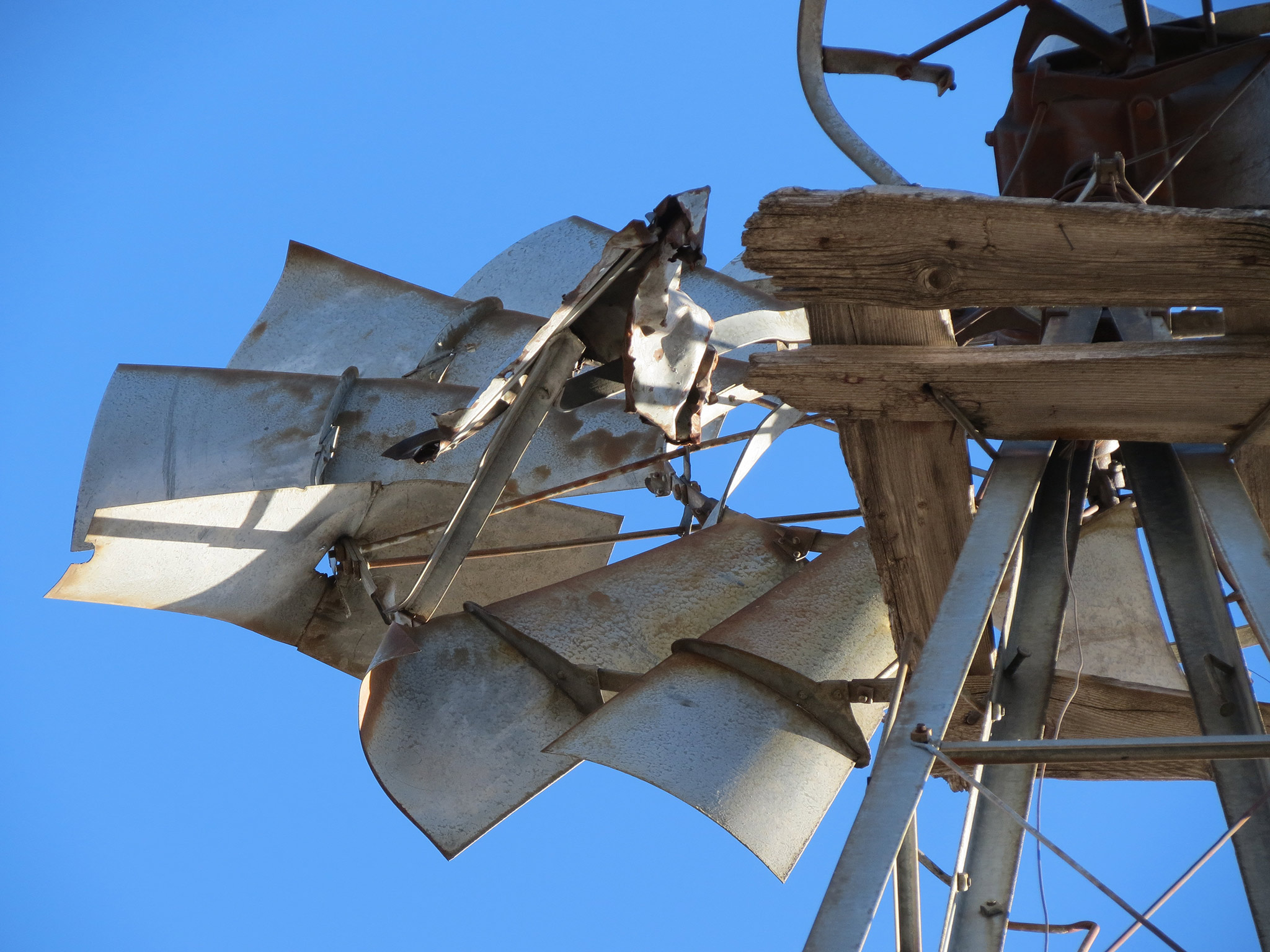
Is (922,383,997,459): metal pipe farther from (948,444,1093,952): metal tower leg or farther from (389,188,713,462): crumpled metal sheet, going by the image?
(389,188,713,462): crumpled metal sheet

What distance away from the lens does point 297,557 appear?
20.1 feet

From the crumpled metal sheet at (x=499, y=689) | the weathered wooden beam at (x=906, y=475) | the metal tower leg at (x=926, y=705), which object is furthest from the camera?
the crumpled metal sheet at (x=499, y=689)

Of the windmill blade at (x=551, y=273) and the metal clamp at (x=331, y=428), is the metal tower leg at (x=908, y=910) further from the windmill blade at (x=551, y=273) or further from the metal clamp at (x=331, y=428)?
the windmill blade at (x=551, y=273)

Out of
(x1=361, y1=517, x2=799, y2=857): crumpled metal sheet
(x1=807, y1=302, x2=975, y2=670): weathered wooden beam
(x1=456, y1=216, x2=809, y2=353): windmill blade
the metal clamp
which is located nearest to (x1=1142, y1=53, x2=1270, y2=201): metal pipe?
(x1=807, y1=302, x2=975, y2=670): weathered wooden beam

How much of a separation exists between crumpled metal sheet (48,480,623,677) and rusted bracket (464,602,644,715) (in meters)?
1.11

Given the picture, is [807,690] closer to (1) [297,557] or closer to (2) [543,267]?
(1) [297,557]

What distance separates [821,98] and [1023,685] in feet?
6.72

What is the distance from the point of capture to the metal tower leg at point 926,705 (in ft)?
9.91

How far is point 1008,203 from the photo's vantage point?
3480mm

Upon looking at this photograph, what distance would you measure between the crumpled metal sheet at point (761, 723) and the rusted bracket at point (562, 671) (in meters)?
0.39

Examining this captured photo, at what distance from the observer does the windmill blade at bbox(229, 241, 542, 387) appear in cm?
741

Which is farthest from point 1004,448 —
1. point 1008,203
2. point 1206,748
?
point 1206,748

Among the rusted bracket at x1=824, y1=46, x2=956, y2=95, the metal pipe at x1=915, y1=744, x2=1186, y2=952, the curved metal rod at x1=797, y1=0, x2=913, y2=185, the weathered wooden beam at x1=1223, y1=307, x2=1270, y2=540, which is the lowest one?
the metal pipe at x1=915, y1=744, x2=1186, y2=952

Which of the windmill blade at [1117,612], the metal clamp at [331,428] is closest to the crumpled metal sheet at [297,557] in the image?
the metal clamp at [331,428]
